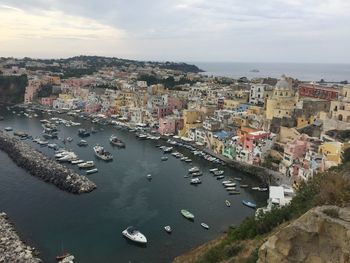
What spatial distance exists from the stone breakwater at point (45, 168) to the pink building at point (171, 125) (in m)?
13.7

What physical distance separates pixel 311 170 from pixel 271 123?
9918mm

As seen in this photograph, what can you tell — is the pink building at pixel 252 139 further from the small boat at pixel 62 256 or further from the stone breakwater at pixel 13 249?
the stone breakwater at pixel 13 249

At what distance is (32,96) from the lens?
6706 cm

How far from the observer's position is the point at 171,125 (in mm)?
42719

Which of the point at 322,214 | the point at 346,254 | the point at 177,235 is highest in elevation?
the point at 322,214

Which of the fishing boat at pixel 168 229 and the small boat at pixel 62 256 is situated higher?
the fishing boat at pixel 168 229

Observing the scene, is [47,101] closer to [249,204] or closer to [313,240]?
[249,204]

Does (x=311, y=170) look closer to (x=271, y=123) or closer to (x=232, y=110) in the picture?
(x=271, y=123)

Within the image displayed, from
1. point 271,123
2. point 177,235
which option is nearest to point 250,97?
point 271,123

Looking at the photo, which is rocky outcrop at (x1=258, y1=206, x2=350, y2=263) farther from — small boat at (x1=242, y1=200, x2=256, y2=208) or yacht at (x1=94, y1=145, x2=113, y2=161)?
yacht at (x1=94, y1=145, x2=113, y2=161)

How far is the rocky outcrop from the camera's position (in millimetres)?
6598

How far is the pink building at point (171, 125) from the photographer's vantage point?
42.5 m

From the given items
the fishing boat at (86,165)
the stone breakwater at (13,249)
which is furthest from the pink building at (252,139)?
the stone breakwater at (13,249)

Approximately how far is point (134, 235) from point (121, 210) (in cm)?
380
